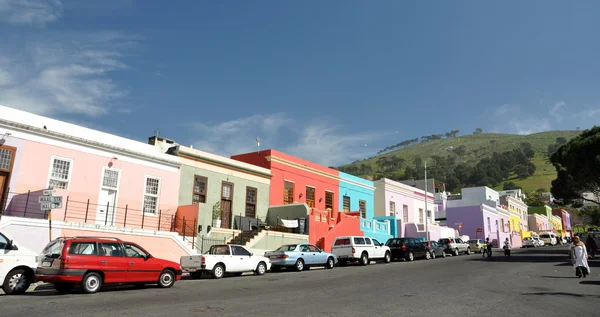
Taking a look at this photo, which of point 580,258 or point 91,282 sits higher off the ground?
point 580,258

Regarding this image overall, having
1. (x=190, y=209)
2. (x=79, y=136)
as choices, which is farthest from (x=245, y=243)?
(x=79, y=136)

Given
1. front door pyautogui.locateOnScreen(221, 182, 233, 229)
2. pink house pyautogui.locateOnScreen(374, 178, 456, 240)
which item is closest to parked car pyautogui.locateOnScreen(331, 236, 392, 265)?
front door pyautogui.locateOnScreen(221, 182, 233, 229)

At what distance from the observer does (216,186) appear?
25.0 m

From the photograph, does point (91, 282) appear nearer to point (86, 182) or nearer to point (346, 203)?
point (86, 182)

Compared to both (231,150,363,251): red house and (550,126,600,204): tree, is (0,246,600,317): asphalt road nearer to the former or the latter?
(231,150,363,251): red house

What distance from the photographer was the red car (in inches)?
467

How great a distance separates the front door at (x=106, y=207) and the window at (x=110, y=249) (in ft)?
23.6

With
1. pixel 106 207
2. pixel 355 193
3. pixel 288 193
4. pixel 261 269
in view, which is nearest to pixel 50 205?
pixel 106 207

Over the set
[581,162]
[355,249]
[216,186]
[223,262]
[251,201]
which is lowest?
[223,262]

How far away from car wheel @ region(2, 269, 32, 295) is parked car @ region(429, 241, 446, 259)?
84.0 feet

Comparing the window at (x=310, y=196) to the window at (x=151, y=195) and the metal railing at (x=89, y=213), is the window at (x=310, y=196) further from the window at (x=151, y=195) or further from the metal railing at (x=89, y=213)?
the window at (x=151, y=195)

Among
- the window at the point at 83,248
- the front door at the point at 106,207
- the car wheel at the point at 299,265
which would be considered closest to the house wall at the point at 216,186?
the front door at the point at 106,207

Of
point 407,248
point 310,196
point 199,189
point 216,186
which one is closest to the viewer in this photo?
point 199,189

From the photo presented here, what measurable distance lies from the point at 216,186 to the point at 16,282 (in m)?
13.5
